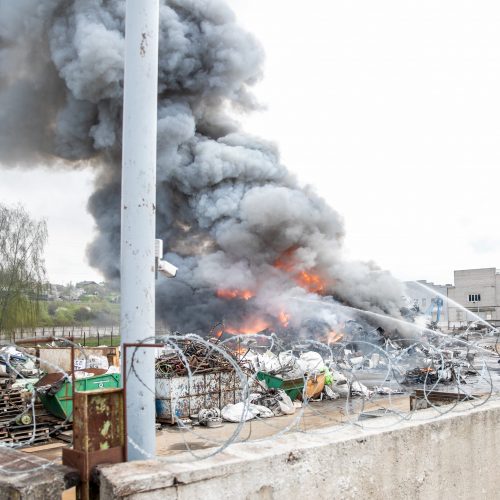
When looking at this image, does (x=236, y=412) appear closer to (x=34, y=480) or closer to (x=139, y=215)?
(x=139, y=215)

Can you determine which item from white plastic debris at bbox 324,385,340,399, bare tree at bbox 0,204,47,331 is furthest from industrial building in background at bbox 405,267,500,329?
white plastic debris at bbox 324,385,340,399

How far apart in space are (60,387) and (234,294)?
21.4 metres

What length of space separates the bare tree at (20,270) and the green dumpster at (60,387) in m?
20.9

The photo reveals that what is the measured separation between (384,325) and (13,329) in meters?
20.1

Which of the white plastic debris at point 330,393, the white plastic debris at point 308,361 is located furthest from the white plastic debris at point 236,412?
the white plastic debris at point 330,393

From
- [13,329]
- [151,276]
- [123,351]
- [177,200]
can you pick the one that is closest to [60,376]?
[151,276]

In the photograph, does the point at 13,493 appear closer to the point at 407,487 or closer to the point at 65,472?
the point at 65,472

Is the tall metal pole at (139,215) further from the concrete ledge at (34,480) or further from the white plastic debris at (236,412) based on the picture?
the white plastic debris at (236,412)

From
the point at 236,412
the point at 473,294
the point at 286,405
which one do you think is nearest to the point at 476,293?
the point at 473,294

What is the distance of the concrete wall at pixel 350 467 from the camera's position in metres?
2.50

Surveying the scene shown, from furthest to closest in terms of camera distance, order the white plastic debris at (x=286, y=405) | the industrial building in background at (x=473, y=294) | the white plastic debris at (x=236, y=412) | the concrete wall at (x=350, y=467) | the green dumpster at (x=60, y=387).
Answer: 1. the industrial building in background at (x=473, y=294)
2. the white plastic debris at (x=286, y=405)
3. the white plastic debris at (x=236, y=412)
4. the green dumpster at (x=60, y=387)
5. the concrete wall at (x=350, y=467)

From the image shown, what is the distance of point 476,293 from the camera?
58.8 metres

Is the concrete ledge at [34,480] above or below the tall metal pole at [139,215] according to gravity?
below

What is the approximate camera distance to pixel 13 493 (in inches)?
91.8
